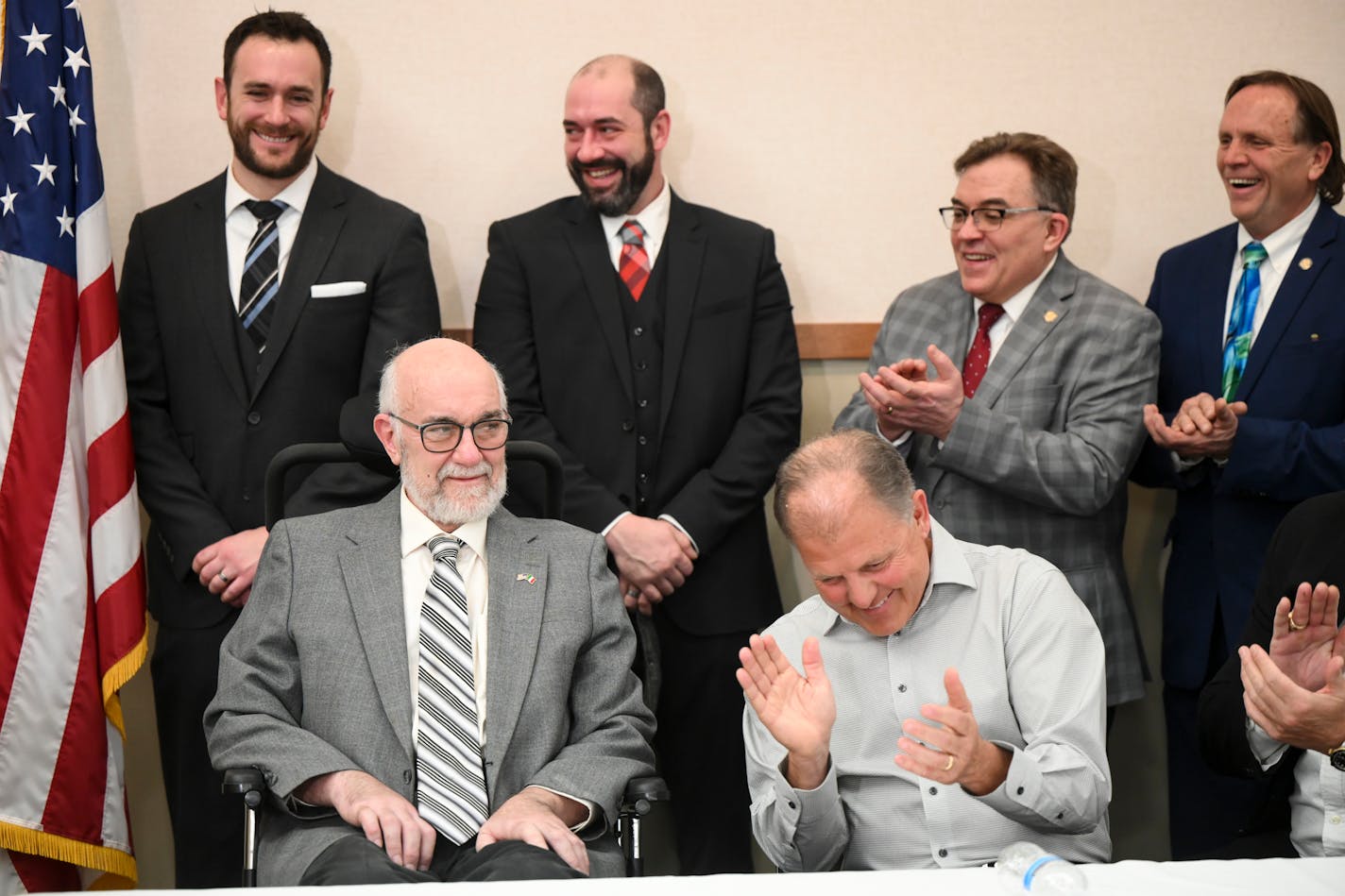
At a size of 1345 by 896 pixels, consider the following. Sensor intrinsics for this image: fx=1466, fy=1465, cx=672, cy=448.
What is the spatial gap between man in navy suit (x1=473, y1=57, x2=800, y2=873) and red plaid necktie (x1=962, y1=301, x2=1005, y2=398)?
18.3 inches

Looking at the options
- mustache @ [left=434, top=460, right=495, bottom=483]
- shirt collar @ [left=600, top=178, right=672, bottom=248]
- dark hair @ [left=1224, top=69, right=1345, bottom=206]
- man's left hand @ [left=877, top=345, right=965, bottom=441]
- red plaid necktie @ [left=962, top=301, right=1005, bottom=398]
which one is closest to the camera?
mustache @ [left=434, top=460, right=495, bottom=483]

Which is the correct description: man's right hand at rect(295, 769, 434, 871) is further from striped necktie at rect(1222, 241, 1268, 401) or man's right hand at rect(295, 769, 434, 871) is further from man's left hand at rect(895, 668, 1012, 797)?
striped necktie at rect(1222, 241, 1268, 401)

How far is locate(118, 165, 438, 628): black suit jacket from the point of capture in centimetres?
381

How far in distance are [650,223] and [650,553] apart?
968 mm

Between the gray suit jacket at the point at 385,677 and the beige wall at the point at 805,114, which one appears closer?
the gray suit jacket at the point at 385,677

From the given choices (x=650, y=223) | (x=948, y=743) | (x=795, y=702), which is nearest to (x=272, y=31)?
(x=650, y=223)

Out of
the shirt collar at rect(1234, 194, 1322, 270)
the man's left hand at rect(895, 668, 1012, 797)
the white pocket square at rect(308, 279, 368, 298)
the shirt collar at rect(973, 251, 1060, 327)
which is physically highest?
the shirt collar at rect(1234, 194, 1322, 270)

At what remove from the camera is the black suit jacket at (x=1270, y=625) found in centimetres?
287

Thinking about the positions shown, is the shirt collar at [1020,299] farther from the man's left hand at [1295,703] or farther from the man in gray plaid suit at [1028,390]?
the man's left hand at [1295,703]

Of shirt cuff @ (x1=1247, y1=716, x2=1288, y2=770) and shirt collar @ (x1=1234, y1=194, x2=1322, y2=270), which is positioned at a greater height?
shirt collar @ (x1=1234, y1=194, x2=1322, y2=270)

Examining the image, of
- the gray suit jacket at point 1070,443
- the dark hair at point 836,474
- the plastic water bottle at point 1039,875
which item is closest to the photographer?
the plastic water bottle at point 1039,875

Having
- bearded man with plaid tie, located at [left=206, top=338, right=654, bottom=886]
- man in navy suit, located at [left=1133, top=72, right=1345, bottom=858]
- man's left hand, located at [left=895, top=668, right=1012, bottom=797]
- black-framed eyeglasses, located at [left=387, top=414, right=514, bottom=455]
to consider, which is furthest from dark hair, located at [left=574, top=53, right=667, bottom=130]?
man's left hand, located at [left=895, top=668, right=1012, bottom=797]

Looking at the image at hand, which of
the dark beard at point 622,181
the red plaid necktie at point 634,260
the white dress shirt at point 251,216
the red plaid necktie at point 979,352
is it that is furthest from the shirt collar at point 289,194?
the red plaid necktie at point 979,352

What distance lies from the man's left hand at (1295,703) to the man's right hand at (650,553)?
5.04 feet
